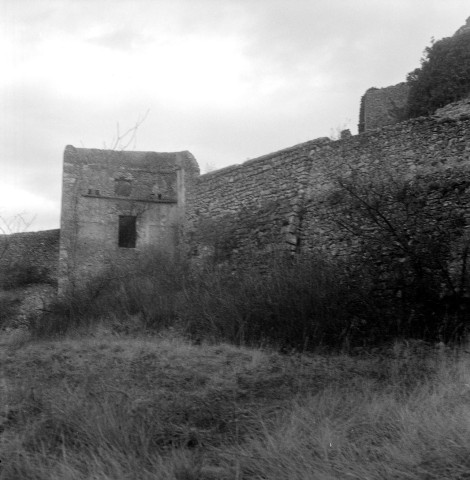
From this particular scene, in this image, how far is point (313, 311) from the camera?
1145 centimetres

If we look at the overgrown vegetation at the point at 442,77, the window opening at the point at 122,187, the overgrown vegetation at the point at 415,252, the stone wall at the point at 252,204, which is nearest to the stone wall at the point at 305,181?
the stone wall at the point at 252,204

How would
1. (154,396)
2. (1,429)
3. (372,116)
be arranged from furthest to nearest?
(372,116) < (154,396) < (1,429)

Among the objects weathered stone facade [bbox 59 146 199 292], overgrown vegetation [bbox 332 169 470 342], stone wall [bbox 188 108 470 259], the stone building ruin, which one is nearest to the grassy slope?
overgrown vegetation [bbox 332 169 470 342]

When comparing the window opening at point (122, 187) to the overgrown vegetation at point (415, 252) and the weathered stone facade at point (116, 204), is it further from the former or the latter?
the overgrown vegetation at point (415, 252)

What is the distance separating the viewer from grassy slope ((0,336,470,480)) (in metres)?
5.91

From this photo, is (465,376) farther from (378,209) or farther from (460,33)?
(460,33)

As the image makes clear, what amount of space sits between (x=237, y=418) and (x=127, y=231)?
1580 cm

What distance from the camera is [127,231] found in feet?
74.3

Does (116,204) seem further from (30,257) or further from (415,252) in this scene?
(415,252)

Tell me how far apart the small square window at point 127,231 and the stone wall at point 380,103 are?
7477 millimetres

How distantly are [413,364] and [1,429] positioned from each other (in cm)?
481

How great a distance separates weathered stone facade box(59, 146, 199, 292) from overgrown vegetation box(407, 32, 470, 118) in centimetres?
730

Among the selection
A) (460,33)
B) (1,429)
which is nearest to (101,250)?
(460,33)

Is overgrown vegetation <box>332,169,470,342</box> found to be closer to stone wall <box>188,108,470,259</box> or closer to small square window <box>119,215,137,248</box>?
stone wall <box>188,108,470,259</box>
